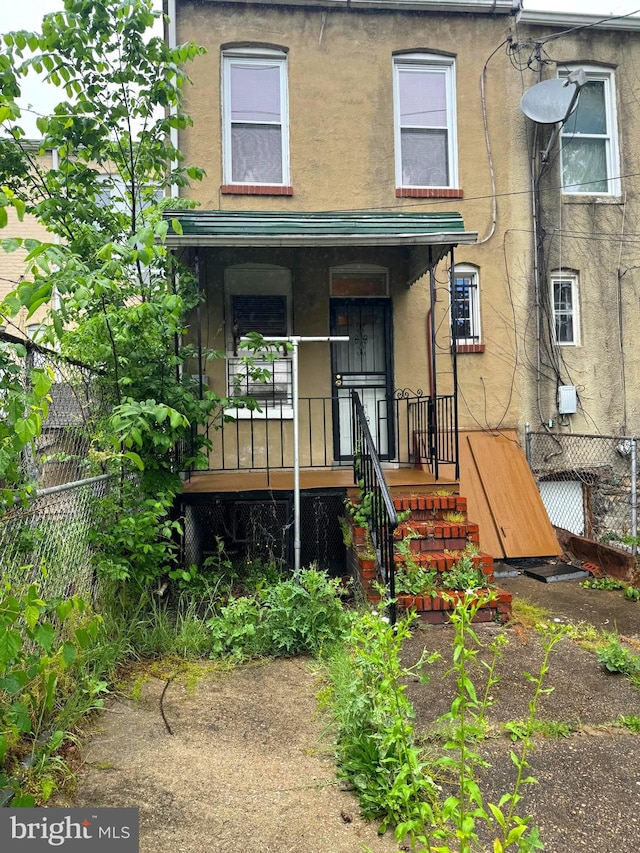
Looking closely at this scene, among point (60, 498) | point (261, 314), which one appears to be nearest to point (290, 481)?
point (261, 314)

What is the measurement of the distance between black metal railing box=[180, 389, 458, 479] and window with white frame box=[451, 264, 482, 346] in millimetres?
1156

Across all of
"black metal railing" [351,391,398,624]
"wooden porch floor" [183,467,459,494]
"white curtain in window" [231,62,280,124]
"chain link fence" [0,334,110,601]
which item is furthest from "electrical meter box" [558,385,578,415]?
"chain link fence" [0,334,110,601]

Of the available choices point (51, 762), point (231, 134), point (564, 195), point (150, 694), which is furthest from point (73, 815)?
point (564, 195)

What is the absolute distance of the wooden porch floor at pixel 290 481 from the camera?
19.2 feet

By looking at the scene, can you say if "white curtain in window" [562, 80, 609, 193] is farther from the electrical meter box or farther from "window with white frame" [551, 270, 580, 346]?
the electrical meter box

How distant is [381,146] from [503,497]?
16.2 ft

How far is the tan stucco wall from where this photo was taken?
765 centimetres

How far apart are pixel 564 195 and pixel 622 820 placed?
25.6ft

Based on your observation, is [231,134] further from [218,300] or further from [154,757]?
[154,757]

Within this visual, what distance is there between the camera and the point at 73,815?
7.70 ft

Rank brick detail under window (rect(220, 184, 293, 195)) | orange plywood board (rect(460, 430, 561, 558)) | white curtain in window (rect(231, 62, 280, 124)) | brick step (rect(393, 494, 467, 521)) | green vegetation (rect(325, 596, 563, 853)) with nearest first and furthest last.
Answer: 1. green vegetation (rect(325, 596, 563, 853))
2. brick step (rect(393, 494, 467, 521))
3. orange plywood board (rect(460, 430, 561, 558))
4. brick detail under window (rect(220, 184, 293, 195))
5. white curtain in window (rect(231, 62, 280, 124))

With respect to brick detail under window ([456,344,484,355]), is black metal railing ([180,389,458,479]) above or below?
below

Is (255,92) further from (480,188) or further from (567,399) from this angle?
(567,399)

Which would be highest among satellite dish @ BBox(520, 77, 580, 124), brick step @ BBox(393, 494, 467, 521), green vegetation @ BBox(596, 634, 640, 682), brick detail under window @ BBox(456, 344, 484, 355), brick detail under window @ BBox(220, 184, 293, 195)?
satellite dish @ BBox(520, 77, 580, 124)
